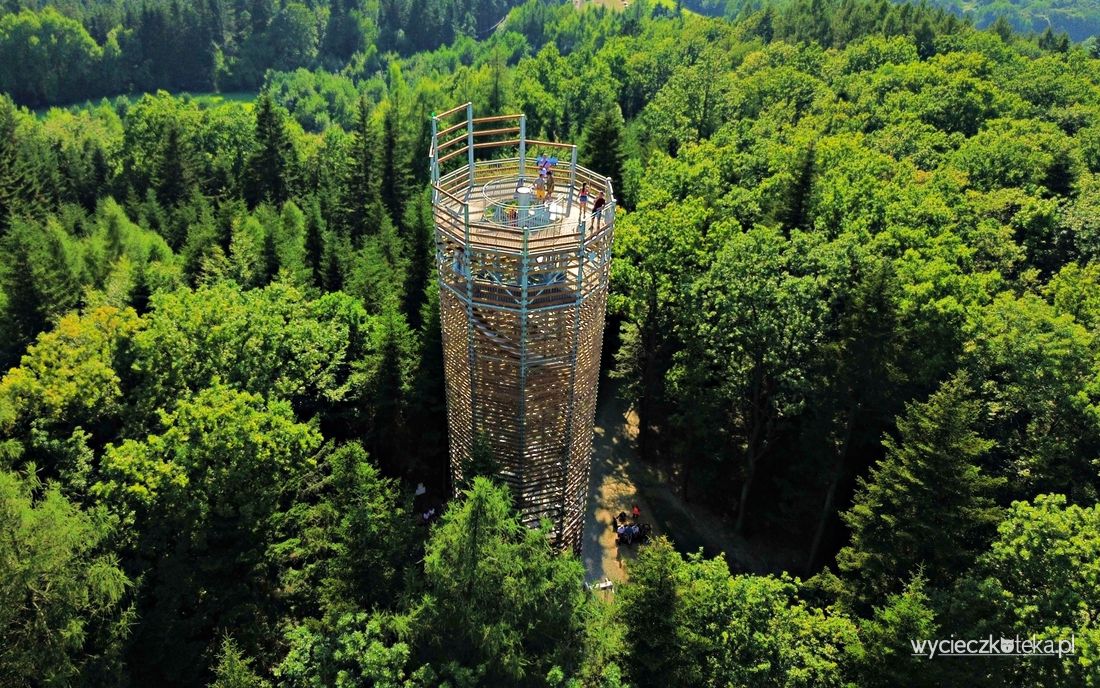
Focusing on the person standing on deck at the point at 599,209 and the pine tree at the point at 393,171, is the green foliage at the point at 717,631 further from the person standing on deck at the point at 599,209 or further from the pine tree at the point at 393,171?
the pine tree at the point at 393,171

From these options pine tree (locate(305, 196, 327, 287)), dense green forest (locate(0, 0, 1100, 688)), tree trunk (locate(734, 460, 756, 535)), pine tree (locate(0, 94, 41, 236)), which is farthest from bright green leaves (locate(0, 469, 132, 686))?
pine tree (locate(0, 94, 41, 236))

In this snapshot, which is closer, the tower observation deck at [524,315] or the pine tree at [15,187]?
the tower observation deck at [524,315]

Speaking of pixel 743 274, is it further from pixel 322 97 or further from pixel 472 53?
pixel 472 53

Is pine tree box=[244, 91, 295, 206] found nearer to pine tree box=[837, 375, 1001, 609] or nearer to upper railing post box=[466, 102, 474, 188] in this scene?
upper railing post box=[466, 102, 474, 188]

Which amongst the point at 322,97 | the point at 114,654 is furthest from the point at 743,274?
the point at 322,97

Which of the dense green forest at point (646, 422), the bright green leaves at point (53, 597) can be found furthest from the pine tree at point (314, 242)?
the bright green leaves at point (53, 597)

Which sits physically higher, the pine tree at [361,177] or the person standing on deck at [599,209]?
the person standing on deck at [599,209]

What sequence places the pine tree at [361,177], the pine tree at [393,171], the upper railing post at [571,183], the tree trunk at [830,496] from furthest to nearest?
1. the pine tree at [361,177]
2. the pine tree at [393,171]
3. the tree trunk at [830,496]
4. the upper railing post at [571,183]
